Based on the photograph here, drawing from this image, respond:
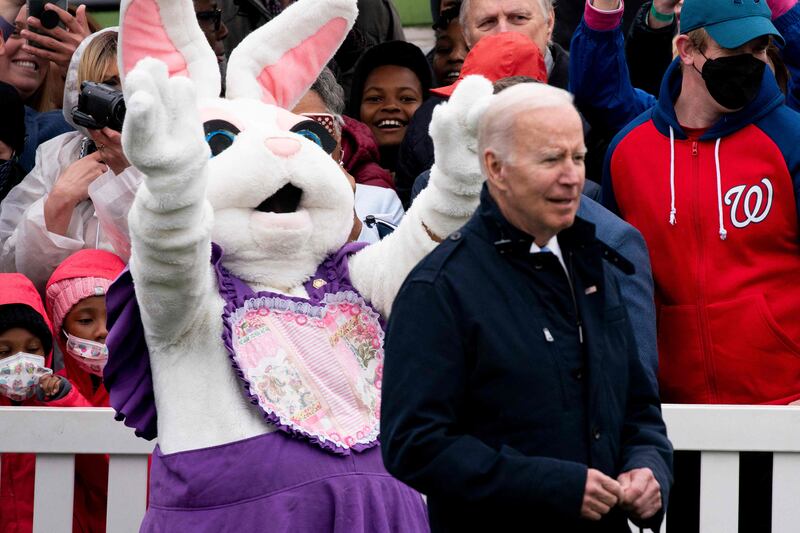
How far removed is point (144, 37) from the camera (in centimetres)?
369

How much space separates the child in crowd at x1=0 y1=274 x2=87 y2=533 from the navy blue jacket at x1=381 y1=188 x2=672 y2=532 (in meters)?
2.07

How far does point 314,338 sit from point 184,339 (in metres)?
0.32

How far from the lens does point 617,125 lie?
5.09 metres

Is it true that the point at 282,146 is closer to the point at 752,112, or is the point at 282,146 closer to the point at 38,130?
the point at 752,112

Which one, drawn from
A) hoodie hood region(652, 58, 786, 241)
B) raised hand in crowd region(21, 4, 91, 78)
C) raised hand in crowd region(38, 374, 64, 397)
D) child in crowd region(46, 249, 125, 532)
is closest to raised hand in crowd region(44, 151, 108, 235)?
child in crowd region(46, 249, 125, 532)

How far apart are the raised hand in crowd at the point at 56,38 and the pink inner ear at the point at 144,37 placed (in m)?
2.38

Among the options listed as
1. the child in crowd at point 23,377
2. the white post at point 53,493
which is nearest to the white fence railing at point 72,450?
the white post at point 53,493

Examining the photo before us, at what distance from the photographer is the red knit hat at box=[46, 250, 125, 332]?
4844 mm

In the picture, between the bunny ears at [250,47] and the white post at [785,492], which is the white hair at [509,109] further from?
the white post at [785,492]

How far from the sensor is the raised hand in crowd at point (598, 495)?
2.63m

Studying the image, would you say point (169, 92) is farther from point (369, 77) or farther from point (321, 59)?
point (369, 77)

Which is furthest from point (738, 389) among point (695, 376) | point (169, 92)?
point (169, 92)

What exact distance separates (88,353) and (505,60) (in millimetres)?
1770

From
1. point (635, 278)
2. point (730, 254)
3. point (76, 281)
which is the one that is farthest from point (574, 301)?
point (76, 281)
